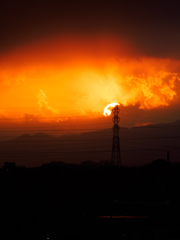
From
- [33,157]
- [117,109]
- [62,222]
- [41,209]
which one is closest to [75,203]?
[41,209]

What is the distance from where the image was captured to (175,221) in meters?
15.7

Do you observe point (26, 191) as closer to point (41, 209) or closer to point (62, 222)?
point (41, 209)

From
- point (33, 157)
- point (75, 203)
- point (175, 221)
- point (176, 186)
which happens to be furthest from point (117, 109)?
point (33, 157)

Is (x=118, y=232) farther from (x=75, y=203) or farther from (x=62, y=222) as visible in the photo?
(x=75, y=203)

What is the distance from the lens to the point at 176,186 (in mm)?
28938

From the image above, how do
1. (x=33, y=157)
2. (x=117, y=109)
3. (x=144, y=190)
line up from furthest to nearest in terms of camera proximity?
1. (x=33, y=157)
2. (x=117, y=109)
3. (x=144, y=190)

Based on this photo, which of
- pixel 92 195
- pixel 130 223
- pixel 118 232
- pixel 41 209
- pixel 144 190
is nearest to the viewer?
pixel 118 232

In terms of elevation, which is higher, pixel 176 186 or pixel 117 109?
pixel 117 109

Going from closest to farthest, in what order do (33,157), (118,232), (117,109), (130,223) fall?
(118,232), (130,223), (117,109), (33,157)

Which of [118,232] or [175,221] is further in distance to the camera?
[175,221]

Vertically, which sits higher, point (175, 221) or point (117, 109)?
Answer: point (117, 109)

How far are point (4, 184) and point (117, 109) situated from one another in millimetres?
27335

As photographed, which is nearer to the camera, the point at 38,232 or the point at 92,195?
the point at 38,232

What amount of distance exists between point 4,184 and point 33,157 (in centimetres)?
16749
